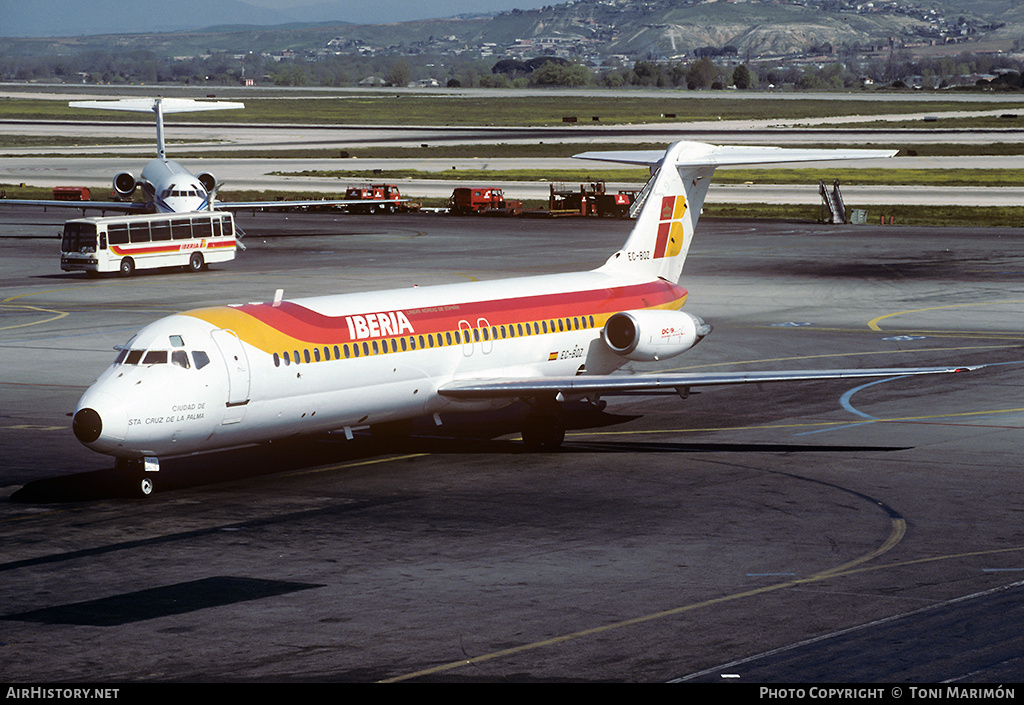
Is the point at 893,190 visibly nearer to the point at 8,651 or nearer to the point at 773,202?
the point at 773,202

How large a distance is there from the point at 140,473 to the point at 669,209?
15.8m

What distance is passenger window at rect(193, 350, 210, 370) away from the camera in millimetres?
25422

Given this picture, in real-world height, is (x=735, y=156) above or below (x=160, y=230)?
above

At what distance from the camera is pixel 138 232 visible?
66625 millimetres

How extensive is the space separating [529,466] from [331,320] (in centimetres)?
504

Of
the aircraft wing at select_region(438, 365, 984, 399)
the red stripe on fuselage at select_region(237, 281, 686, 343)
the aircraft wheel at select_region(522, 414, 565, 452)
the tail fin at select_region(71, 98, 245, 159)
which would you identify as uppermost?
the tail fin at select_region(71, 98, 245, 159)

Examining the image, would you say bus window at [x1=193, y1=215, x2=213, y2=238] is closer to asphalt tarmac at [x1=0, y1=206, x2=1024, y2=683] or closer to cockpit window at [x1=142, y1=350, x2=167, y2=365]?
asphalt tarmac at [x1=0, y1=206, x2=1024, y2=683]

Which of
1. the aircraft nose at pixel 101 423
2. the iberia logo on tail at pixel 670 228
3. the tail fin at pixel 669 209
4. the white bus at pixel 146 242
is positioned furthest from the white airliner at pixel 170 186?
the aircraft nose at pixel 101 423

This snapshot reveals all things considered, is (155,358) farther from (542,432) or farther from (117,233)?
(117,233)

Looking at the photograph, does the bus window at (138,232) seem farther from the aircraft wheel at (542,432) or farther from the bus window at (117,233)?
the aircraft wheel at (542,432)

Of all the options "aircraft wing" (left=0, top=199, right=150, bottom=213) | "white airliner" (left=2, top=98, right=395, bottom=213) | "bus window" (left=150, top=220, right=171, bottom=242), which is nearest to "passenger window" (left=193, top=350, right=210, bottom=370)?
"white airliner" (left=2, top=98, right=395, bottom=213)

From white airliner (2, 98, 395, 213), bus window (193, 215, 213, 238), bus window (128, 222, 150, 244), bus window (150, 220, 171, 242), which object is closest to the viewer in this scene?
bus window (128, 222, 150, 244)

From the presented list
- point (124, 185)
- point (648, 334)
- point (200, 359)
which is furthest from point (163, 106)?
point (200, 359)

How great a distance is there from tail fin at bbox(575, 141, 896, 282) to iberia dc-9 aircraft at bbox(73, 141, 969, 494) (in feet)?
0.14
